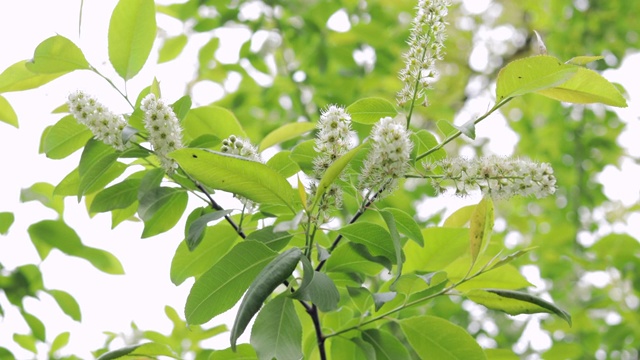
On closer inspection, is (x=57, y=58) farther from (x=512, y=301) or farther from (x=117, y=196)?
(x=512, y=301)

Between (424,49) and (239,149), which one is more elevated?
(424,49)

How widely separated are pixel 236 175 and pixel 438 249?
48 cm

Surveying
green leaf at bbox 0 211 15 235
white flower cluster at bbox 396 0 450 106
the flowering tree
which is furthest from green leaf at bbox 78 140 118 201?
green leaf at bbox 0 211 15 235

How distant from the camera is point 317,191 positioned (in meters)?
0.92

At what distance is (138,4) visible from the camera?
4.09 ft

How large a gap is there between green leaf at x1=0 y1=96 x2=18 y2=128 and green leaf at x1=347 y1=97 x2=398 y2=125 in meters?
0.76

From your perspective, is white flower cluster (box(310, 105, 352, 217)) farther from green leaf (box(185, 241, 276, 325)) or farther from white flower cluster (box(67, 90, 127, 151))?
white flower cluster (box(67, 90, 127, 151))

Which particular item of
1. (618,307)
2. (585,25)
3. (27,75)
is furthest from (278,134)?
(585,25)

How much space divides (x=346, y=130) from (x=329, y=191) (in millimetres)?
89

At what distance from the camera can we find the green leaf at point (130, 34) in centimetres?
124

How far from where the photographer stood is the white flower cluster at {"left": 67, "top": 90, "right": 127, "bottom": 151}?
3.46ft

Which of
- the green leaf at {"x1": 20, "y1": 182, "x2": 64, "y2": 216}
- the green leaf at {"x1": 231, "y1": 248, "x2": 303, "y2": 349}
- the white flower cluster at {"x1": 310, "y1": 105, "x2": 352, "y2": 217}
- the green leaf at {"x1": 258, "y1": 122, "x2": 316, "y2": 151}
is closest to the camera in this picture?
the green leaf at {"x1": 231, "y1": 248, "x2": 303, "y2": 349}

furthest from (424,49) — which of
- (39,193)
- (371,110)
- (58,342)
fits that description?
(58,342)

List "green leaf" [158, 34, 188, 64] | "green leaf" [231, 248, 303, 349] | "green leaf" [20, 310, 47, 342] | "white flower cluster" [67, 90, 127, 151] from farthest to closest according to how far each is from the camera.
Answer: "green leaf" [158, 34, 188, 64] → "green leaf" [20, 310, 47, 342] → "white flower cluster" [67, 90, 127, 151] → "green leaf" [231, 248, 303, 349]
